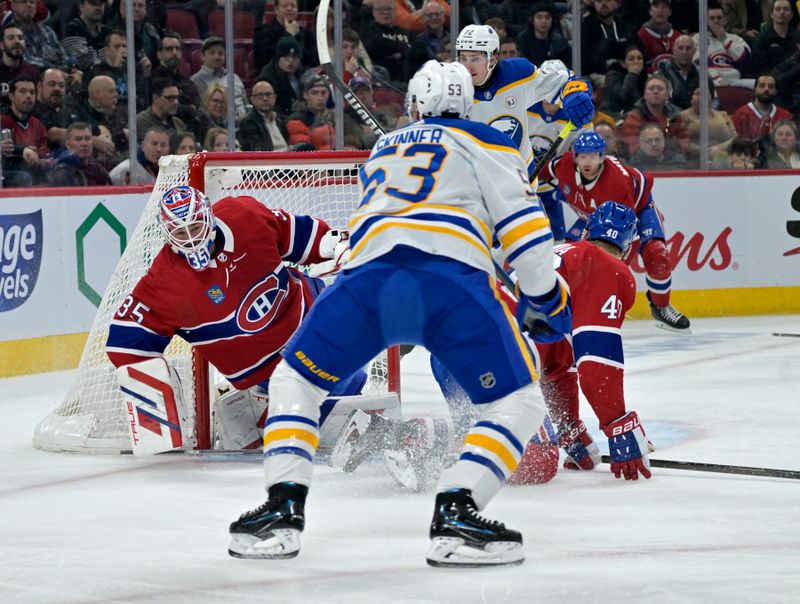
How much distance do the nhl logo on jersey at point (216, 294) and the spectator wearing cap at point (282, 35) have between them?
11.8ft

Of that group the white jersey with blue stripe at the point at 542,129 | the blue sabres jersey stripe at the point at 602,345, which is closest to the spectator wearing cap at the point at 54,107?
the white jersey with blue stripe at the point at 542,129

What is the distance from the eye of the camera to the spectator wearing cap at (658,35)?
8.12 metres

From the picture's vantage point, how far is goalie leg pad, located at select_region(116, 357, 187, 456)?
3789mm

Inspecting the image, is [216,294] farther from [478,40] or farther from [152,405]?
[478,40]

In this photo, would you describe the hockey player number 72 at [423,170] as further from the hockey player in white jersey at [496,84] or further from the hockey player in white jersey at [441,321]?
the hockey player in white jersey at [496,84]

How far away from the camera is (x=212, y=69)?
7137 millimetres

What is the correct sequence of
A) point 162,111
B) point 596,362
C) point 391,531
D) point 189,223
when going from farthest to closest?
point 162,111 → point 189,223 → point 596,362 → point 391,531

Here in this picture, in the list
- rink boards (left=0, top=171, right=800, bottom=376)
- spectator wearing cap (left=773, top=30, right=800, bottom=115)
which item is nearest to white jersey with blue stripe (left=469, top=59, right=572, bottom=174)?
rink boards (left=0, top=171, right=800, bottom=376)

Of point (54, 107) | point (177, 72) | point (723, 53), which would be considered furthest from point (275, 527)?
point (723, 53)

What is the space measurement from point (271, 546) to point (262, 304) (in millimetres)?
1415

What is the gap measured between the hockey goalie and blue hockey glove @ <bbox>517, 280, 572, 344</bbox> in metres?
1.11

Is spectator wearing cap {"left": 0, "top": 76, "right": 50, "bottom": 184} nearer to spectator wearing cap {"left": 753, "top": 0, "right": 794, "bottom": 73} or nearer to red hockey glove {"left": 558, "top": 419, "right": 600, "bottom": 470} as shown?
red hockey glove {"left": 558, "top": 419, "right": 600, "bottom": 470}

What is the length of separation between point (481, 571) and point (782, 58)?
6624 millimetres

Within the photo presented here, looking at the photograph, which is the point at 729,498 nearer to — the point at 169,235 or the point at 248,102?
the point at 169,235
